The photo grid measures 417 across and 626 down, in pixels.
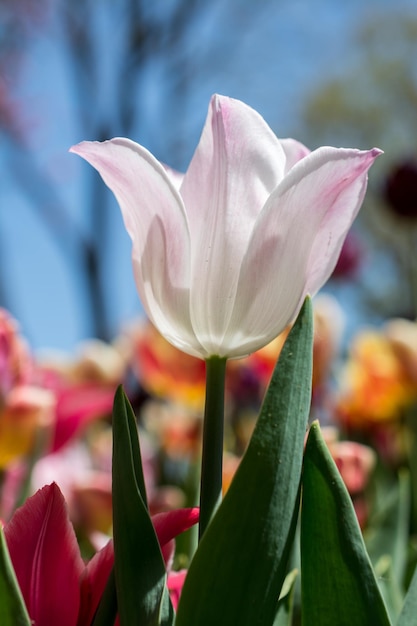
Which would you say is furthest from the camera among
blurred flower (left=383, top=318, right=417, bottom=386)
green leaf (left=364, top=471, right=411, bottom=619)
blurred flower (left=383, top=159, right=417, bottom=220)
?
blurred flower (left=383, top=159, right=417, bottom=220)

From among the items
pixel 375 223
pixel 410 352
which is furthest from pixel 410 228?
pixel 375 223

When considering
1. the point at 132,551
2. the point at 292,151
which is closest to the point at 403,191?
the point at 292,151

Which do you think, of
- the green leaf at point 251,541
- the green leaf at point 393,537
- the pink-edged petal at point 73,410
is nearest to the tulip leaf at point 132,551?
the green leaf at point 251,541

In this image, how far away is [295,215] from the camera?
27 centimetres

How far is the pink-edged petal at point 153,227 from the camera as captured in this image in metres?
0.27

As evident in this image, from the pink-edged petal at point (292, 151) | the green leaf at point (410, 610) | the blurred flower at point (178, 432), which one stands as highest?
the pink-edged petal at point (292, 151)

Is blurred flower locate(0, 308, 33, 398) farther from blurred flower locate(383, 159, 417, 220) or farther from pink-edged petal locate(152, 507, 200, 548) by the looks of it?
blurred flower locate(383, 159, 417, 220)

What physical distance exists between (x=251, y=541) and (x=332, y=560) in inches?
1.3

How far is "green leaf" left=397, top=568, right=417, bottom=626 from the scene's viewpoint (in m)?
0.26

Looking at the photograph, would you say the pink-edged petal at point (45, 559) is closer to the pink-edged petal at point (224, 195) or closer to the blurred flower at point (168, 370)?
the pink-edged petal at point (224, 195)

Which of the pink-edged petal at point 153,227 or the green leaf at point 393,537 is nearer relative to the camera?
the pink-edged petal at point 153,227

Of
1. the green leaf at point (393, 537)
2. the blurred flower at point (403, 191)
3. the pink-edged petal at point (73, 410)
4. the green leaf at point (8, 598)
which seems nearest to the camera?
the green leaf at point (8, 598)

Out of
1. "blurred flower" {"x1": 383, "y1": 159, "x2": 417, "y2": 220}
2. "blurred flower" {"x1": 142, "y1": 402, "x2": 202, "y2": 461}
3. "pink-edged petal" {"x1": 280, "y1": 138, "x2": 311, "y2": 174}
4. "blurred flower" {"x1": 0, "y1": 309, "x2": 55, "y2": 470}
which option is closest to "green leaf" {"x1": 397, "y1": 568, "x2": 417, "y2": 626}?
"pink-edged petal" {"x1": 280, "y1": 138, "x2": 311, "y2": 174}

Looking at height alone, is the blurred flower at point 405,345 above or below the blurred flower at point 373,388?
above
